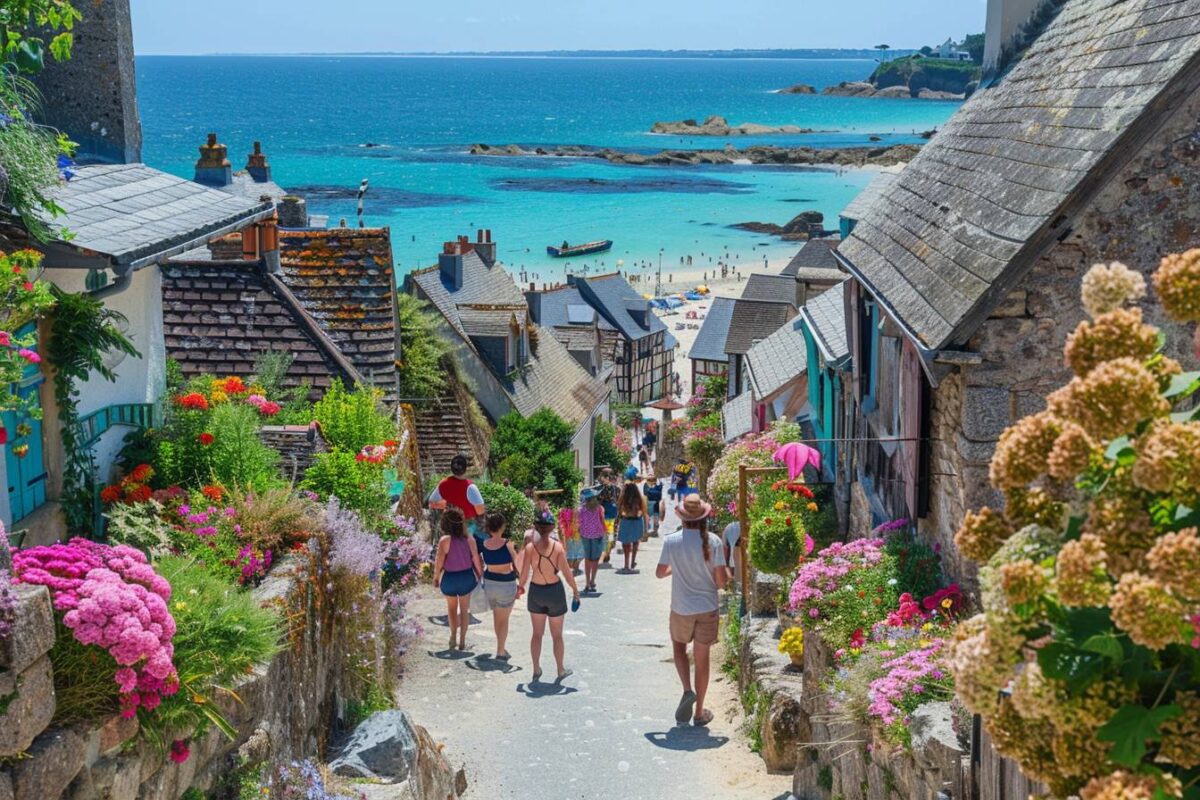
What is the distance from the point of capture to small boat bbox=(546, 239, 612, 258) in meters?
88.5

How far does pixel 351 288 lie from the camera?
54.1 ft

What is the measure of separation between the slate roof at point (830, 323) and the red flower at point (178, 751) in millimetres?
9060

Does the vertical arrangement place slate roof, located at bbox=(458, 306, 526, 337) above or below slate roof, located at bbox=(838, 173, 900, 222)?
below

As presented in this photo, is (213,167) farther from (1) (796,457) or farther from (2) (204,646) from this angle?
(2) (204,646)

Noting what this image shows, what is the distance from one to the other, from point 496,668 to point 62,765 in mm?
6858

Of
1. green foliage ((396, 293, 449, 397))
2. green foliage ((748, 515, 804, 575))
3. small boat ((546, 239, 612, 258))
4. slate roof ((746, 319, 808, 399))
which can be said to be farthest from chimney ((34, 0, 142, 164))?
small boat ((546, 239, 612, 258))

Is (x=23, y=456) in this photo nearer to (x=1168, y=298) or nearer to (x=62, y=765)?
(x=62, y=765)

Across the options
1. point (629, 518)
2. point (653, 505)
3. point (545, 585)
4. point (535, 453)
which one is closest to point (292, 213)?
point (535, 453)

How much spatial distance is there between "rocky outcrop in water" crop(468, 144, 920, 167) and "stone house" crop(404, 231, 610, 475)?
106 meters

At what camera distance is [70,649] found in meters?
5.43

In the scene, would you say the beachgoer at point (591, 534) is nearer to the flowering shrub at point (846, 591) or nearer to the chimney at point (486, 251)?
the flowering shrub at point (846, 591)

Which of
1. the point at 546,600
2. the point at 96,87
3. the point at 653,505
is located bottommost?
the point at 653,505

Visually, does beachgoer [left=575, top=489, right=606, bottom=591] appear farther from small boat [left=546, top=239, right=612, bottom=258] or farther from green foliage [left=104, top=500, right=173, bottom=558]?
small boat [left=546, top=239, right=612, bottom=258]

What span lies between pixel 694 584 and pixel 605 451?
1014 inches
